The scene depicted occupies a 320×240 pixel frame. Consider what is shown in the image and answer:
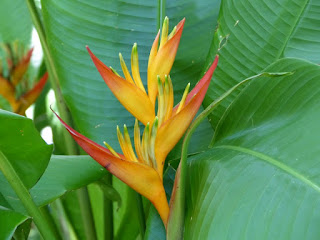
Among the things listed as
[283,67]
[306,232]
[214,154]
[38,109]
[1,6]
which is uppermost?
[1,6]

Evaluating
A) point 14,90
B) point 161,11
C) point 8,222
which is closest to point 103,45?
point 161,11

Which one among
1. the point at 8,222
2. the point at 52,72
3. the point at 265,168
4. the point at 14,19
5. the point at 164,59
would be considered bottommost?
the point at 8,222

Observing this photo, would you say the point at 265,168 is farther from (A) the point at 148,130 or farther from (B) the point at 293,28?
(B) the point at 293,28

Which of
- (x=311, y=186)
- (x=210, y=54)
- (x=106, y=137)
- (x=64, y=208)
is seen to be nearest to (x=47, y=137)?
(x=64, y=208)

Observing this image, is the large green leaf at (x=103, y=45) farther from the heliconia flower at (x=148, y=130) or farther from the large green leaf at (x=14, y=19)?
the large green leaf at (x=14, y=19)

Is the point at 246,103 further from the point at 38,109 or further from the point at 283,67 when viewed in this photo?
the point at 38,109
